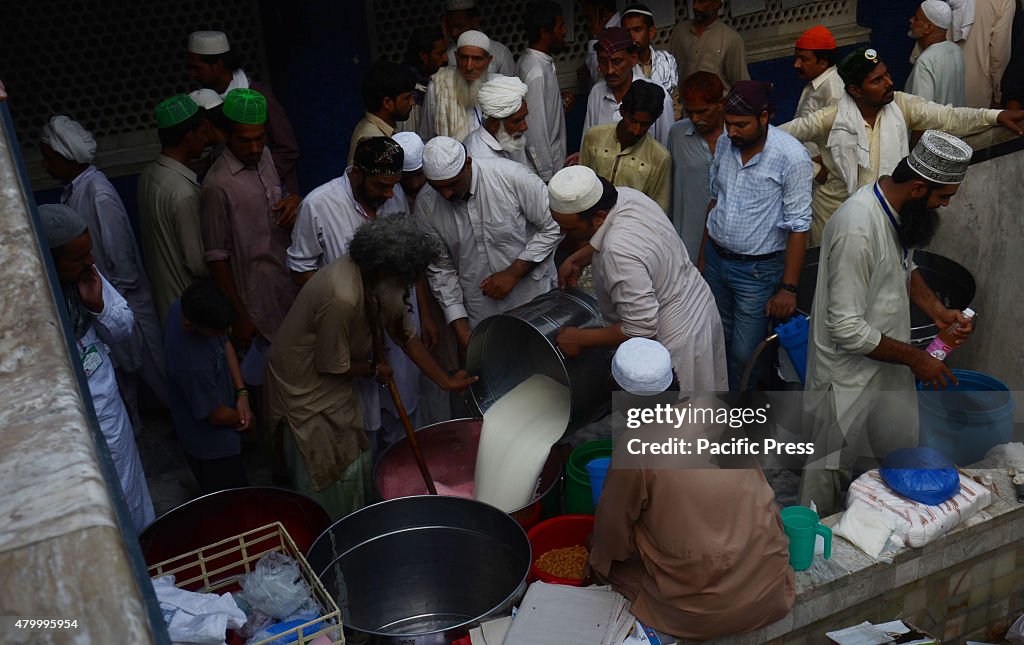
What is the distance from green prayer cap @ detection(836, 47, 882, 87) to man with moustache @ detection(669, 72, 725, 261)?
733 mm

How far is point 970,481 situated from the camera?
13.6 feet

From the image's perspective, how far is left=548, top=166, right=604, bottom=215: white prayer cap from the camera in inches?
165

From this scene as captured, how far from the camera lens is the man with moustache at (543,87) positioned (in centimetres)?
660

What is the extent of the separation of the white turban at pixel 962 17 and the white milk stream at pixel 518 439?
16.9 feet

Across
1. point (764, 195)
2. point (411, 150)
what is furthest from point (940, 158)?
point (411, 150)

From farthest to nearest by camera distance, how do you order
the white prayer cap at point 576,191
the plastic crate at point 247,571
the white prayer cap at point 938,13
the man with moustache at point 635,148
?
the white prayer cap at point 938,13
the man with moustache at point 635,148
the white prayer cap at point 576,191
the plastic crate at point 247,571

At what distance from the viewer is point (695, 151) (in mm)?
5887

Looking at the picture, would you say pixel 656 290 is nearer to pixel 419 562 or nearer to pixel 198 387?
pixel 419 562

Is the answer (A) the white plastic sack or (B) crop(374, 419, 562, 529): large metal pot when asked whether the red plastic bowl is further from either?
(A) the white plastic sack

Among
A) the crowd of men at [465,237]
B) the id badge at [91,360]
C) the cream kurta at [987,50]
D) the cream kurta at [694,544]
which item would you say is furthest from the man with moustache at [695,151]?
the id badge at [91,360]

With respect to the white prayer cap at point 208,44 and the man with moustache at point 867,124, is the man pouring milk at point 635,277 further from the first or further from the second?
the white prayer cap at point 208,44

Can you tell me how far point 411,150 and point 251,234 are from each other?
1025 mm

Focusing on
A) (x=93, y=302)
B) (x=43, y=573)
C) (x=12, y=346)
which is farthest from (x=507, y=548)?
(x=43, y=573)

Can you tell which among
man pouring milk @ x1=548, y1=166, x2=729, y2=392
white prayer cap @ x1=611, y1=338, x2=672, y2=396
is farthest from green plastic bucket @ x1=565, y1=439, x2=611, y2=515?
white prayer cap @ x1=611, y1=338, x2=672, y2=396
